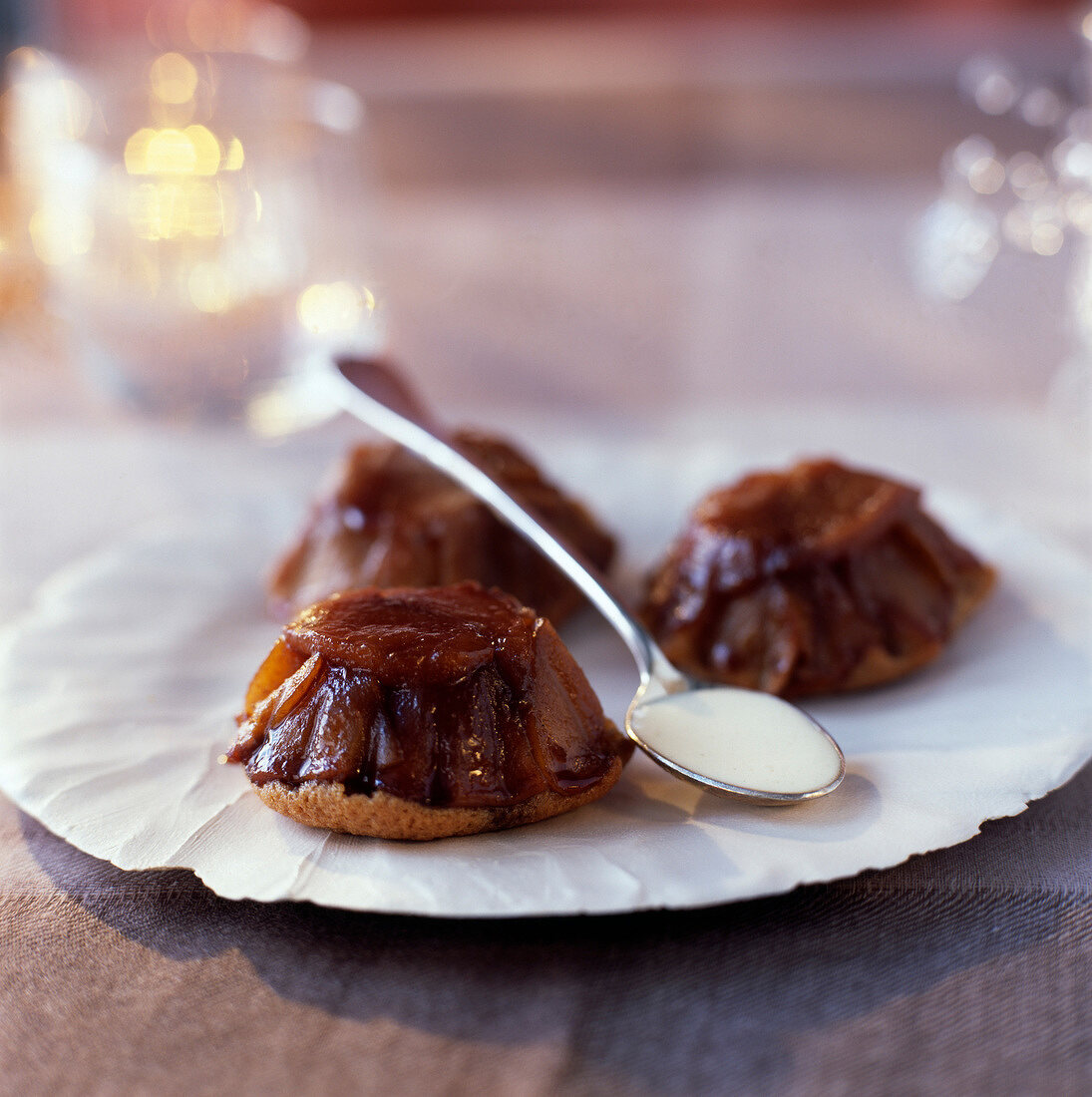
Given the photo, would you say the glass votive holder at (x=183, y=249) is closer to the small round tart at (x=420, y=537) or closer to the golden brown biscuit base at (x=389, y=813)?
the small round tart at (x=420, y=537)

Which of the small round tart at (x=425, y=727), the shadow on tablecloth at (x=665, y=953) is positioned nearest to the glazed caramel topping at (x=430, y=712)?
the small round tart at (x=425, y=727)

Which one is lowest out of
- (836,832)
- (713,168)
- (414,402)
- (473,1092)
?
(473,1092)

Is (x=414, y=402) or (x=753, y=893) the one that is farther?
(x=414, y=402)

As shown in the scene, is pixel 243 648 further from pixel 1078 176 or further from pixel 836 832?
pixel 1078 176

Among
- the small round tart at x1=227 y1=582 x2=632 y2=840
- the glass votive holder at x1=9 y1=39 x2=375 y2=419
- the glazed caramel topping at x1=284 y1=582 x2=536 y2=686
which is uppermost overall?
the glass votive holder at x1=9 y1=39 x2=375 y2=419

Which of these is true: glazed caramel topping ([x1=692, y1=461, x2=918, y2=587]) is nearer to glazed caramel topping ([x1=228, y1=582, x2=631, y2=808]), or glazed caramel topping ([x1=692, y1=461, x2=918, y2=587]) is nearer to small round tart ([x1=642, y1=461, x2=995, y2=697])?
small round tart ([x1=642, y1=461, x2=995, y2=697])

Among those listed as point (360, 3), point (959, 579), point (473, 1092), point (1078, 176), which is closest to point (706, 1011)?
point (473, 1092)

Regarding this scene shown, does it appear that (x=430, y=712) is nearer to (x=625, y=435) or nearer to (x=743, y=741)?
(x=743, y=741)

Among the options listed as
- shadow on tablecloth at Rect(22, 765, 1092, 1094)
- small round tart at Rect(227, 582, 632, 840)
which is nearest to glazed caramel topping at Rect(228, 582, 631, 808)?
small round tart at Rect(227, 582, 632, 840)
